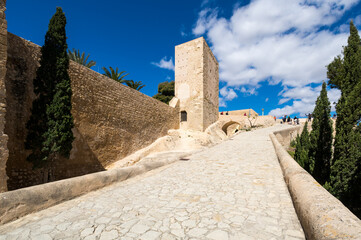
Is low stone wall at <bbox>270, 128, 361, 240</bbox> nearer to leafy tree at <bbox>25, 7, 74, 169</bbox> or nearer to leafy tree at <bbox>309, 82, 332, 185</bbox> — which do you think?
leafy tree at <bbox>25, 7, 74, 169</bbox>

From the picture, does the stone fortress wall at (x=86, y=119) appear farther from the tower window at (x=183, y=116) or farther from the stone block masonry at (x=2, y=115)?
the tower window at (x=183, y=116)

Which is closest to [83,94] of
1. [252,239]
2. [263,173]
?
[263,173]

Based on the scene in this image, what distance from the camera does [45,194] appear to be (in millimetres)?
2918

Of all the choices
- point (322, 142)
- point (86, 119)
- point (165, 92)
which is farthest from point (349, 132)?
point (165, 92)

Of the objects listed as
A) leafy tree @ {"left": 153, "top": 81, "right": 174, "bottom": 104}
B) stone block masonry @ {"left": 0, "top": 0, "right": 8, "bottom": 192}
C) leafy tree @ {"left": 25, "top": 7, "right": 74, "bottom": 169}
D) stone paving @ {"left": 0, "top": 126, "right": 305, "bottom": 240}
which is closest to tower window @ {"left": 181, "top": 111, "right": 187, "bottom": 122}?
leafy tree @ {"left": 153, "top": 81, "right": 174, "bottom": 104}

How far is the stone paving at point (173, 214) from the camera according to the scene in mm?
2207

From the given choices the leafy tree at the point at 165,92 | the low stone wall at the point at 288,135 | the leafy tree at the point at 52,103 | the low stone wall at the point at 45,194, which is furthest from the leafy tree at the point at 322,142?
the leafy tree at the point at 165,92

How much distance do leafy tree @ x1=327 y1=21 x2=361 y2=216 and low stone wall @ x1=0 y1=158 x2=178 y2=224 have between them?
7441 millimetres

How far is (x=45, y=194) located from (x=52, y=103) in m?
4.52

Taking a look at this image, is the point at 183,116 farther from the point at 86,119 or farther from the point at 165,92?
the point at 165,92

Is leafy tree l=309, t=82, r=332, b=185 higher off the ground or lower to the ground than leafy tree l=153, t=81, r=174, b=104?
lower

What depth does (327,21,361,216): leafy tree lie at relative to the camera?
6203mm

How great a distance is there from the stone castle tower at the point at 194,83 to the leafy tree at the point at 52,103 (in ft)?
38.9

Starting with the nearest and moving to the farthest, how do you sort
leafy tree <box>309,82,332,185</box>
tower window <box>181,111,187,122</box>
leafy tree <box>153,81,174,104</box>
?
leafy tree <box>309,82,332,185</box> < tower window <box>181,111,187,122</box> < leafy tree <box>153,81,174,104</box>
